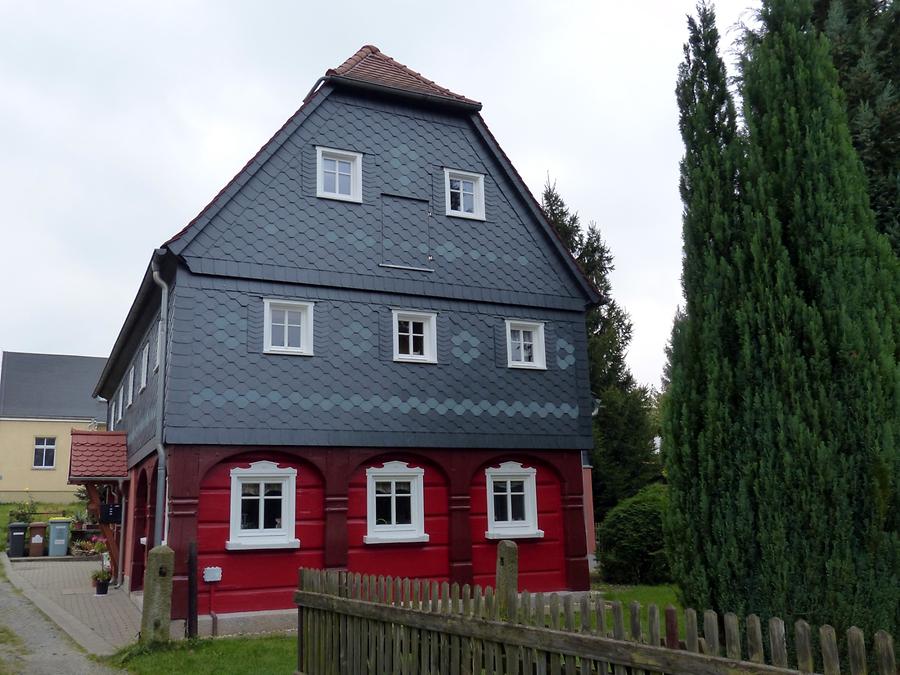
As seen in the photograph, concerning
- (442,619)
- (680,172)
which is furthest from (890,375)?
(442,619)

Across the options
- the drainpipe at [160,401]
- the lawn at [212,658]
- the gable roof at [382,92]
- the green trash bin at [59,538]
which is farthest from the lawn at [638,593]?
the green trash bin at [59,538]

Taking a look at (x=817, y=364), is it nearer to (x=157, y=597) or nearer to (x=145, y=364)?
(x=157, y=597)

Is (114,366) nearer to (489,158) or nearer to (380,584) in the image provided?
(489,158)

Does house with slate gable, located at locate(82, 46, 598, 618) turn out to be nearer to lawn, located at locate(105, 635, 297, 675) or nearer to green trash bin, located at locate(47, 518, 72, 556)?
lawn, located at locate(105, 635, 297, 675)

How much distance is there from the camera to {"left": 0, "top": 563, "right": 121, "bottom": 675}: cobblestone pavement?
1034cm

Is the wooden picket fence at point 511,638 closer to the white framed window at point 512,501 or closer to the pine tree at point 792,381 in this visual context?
the pine tree at point 792,381

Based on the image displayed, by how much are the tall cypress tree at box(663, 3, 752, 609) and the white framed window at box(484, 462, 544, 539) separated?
28.5ft

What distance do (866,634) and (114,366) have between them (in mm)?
21284

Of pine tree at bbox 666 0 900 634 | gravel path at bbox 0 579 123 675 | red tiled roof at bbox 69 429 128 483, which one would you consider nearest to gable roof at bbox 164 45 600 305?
gravel path at bbox 0 579 123 675

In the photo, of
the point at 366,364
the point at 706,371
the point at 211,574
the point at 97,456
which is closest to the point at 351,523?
the point at 211,574

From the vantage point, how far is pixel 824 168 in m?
7.20

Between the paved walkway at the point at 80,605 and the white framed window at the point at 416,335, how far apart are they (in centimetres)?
641

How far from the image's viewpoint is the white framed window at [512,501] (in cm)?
1599

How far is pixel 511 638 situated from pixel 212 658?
6306 mm
